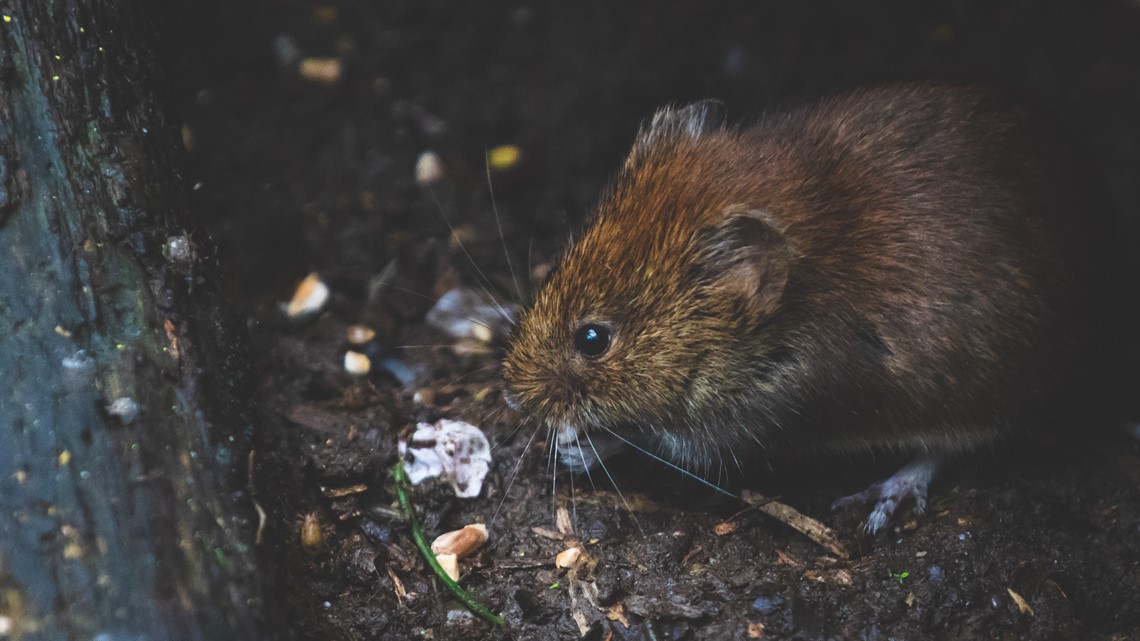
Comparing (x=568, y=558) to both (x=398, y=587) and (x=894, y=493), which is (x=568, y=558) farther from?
(x=894, y=493)

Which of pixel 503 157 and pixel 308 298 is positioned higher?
pixel 503 157

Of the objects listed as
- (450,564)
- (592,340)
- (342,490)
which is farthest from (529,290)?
(450,564)

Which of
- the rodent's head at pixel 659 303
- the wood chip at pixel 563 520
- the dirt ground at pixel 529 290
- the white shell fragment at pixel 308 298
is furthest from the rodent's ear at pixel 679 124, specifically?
the white shell fragment at pixel 308 298

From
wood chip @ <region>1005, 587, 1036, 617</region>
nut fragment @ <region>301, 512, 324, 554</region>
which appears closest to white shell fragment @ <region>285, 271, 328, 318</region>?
nut fragment @ <region>301, 512, 324, 554</region>

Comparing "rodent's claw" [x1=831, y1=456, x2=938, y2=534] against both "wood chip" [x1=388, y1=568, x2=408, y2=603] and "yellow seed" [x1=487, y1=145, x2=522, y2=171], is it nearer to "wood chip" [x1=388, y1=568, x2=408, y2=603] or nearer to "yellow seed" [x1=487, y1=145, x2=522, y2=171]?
"wood chip" [x1=388, y1=568, x2=408, y2=603]

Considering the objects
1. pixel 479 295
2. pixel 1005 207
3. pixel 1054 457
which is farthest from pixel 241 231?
pixel 1054 457

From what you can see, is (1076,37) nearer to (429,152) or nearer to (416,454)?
(429,152)
